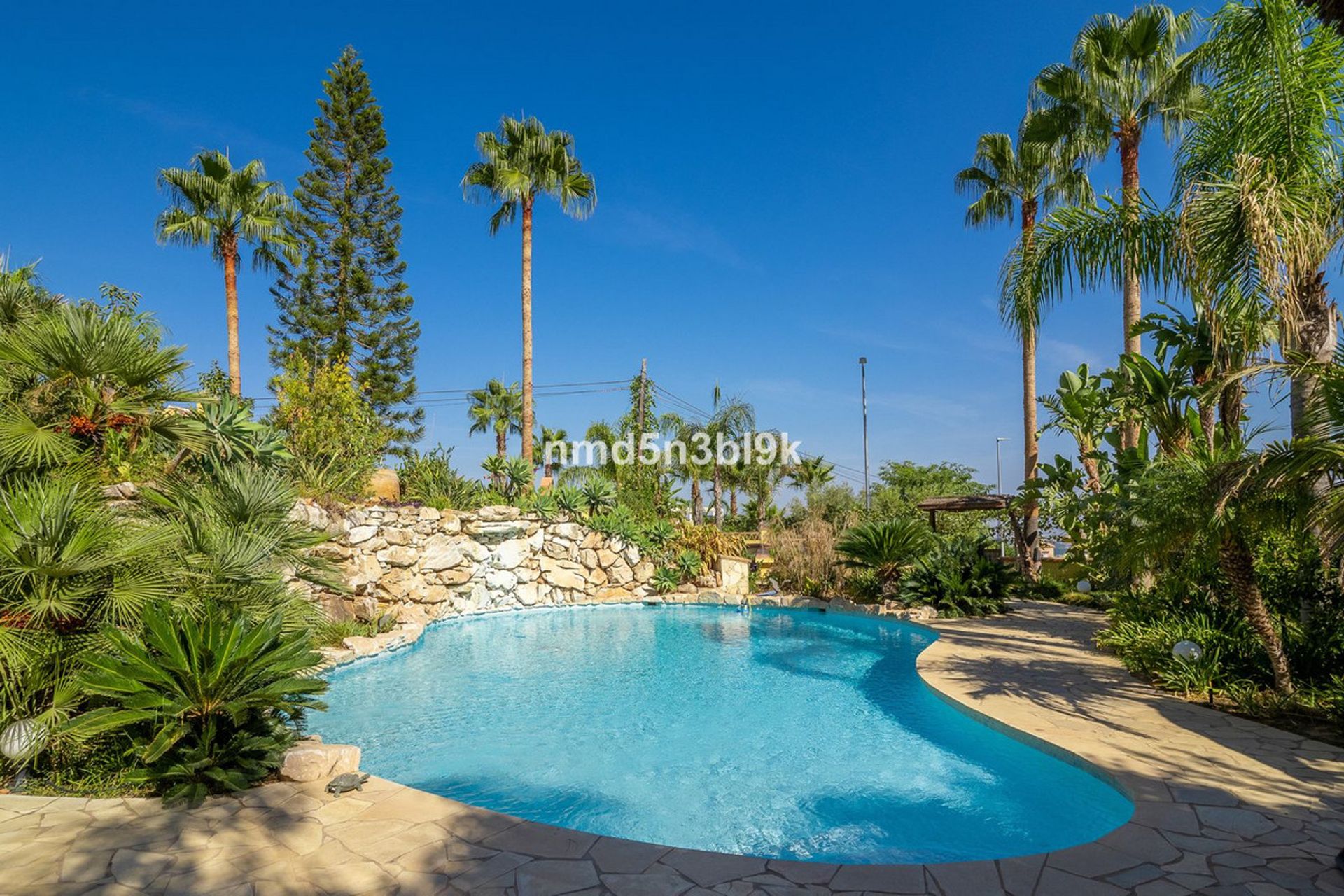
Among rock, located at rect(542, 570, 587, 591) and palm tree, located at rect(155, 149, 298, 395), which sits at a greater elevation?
palm tree, located at rect(155, 149, 298, 395)

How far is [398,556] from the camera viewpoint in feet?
37.5

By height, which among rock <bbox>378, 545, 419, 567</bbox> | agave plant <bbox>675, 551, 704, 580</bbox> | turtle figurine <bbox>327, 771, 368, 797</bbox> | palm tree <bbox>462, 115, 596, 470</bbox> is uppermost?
palm tree <bbox>462, 115, 596, 470</bbox>

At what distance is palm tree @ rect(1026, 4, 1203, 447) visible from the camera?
34.6 ft

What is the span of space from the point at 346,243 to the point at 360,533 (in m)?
14.9

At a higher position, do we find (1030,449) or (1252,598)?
(1030,449)

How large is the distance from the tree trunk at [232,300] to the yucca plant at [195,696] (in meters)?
13.6

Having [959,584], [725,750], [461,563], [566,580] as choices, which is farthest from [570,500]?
[725,750]

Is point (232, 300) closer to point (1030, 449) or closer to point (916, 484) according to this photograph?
point (1030, 449)

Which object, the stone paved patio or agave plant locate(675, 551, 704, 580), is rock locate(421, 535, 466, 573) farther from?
the stone paved patio

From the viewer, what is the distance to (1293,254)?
4562 millimetres

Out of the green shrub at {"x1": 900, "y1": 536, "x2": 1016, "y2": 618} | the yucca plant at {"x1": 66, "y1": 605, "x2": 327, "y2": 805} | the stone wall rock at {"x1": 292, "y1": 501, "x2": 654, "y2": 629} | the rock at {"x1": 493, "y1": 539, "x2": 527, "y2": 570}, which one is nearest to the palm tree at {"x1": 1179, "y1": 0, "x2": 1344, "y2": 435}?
the green shrub at {"x1": 900, "y1": 536, "x2": 1016, "y2": 618}

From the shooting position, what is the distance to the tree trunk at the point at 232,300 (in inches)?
590

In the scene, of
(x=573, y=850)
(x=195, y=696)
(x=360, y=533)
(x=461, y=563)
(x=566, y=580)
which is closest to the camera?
(x=573, y=850)

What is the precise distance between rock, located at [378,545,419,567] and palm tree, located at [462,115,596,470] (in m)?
5.43
